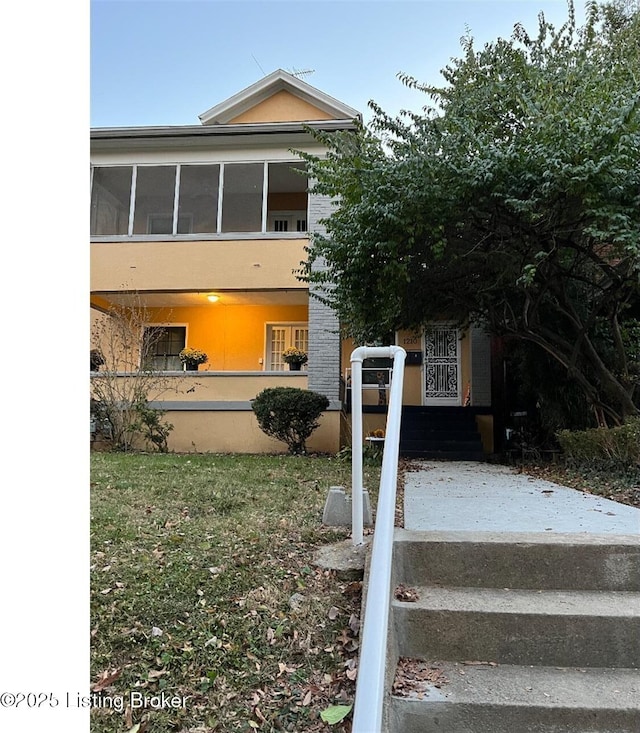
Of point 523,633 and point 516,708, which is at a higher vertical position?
point 523,633

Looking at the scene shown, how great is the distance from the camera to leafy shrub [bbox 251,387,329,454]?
9022 millimetres

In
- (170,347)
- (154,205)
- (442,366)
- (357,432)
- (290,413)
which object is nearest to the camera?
(357,432)

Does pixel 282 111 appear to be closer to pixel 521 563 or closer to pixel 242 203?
pixel 242 203

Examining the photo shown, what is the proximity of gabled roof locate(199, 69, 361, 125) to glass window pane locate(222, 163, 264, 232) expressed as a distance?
2176mm

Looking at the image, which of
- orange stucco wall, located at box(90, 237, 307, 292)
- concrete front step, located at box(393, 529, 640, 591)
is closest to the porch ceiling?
orange stucco wall, located at box(90, 237, 307, 292)

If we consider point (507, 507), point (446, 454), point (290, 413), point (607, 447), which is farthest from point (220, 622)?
point (446, 454)

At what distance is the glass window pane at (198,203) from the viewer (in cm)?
1210

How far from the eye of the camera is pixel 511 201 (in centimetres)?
573

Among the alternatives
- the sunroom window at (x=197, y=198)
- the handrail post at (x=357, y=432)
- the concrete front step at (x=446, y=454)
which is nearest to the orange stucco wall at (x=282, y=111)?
the sunroom window at (x=197, y=198)

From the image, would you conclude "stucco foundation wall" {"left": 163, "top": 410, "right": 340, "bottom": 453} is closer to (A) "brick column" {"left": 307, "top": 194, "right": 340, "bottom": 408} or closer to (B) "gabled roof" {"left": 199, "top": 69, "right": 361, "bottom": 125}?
(A) "brick column" {"left": 307, "top": 194, "right": 340, "bottom": 408}

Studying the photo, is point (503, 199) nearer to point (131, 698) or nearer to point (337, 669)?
point (337, 669)

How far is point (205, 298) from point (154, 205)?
303 centimetres

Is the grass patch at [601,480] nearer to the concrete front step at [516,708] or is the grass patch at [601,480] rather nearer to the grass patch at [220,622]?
the concrete front step at [516,708]

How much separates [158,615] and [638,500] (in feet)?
14.5
